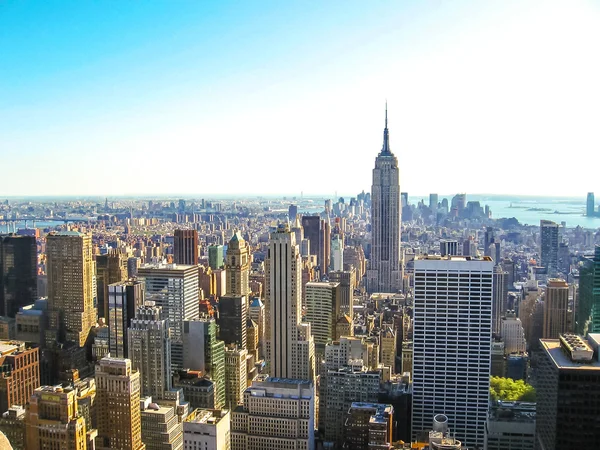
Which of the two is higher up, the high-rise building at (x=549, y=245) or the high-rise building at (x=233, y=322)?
the high-rise building at (x=549, y=245)

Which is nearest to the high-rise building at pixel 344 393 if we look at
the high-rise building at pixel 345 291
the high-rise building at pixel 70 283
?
the high-rise building at pixel 70 283

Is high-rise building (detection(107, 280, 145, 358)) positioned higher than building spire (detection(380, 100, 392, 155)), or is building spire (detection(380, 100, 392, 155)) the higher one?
building spire (detection(380, 100, 392, 155))

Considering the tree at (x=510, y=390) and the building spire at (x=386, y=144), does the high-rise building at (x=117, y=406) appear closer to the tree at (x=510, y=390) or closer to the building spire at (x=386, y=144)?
the tree at (x=510, y=390)

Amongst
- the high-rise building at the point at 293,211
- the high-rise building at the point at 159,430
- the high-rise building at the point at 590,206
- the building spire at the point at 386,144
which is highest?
the building spire at the point at 386,144

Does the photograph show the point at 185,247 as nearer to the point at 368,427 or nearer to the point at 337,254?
the point at 337,254

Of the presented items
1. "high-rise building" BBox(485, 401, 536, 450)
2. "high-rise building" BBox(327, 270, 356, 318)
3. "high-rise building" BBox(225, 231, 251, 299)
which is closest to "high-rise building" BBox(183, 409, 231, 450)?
"high-rise building" BBox(485, 401, 536, 450)

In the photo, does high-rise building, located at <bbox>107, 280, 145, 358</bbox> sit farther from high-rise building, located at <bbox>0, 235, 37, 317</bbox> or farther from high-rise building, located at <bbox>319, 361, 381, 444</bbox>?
high-rise building, located at <bbox>319, 361, 381, 444</bbox>

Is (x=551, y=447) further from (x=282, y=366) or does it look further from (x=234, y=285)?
(x=234, y=285)
